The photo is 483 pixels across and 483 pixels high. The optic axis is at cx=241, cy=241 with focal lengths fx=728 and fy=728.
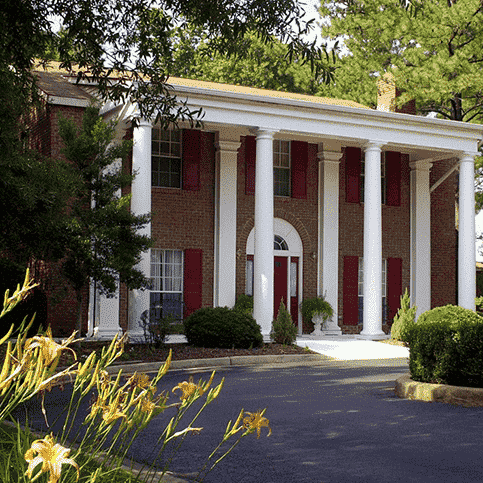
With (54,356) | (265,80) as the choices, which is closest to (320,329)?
(265,80)

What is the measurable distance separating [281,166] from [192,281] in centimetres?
474

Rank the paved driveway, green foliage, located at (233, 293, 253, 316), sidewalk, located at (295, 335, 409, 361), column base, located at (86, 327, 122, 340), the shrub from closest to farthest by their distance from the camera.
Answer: the paved driveway, sidewalk, located at (295, 335, 409, 361), the shrub, column base, located at (86, 327, 122, 340), green foliage, located at (233, 293, 253, 316)

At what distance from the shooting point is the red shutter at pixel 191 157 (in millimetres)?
21283

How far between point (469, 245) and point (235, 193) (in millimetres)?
7282

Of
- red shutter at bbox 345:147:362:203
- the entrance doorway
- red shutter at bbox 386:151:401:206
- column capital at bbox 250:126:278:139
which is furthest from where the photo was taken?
red shutter at bbox 386:151:401:206

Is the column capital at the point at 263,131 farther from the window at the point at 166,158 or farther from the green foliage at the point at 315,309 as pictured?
the green foliage at the point at 315,309

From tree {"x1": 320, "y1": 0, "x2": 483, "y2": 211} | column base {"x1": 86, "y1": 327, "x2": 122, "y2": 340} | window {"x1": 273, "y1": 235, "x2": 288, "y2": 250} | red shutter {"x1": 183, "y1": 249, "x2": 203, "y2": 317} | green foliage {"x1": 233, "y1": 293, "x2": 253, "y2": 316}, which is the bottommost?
column base {"x1": 86, "y1": 327, "x2": 122, "y2": 340}

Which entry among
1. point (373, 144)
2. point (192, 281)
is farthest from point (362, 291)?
point (192, 281)

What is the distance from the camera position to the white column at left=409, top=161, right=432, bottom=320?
2467 centimetres

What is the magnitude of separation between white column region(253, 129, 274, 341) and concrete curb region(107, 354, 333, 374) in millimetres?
2143

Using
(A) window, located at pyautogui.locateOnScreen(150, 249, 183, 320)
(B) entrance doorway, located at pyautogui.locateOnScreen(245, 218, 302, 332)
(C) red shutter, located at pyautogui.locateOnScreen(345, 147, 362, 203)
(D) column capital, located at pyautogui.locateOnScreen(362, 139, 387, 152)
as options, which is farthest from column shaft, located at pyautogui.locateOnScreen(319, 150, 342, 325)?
(A) window, located at pyautogui.locateOnScreen(150, 249, 183, 320)

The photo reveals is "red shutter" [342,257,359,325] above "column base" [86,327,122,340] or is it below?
above

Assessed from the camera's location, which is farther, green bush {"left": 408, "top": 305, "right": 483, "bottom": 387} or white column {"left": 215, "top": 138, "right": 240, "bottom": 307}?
white column {"left": 215, "top": 138, "right": 240, "bottom": 307}

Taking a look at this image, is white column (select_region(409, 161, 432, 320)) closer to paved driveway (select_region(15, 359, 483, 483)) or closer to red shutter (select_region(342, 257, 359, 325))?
red shutter (select_region(342, 257, 359, 325))
